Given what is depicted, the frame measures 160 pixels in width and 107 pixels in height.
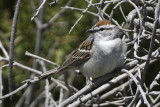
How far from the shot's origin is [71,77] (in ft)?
11.1

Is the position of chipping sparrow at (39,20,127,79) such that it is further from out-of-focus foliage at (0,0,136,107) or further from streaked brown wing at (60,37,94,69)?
out-of-focus foliage at (0,0,136,107)

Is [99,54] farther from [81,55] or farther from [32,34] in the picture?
A: [32,34]

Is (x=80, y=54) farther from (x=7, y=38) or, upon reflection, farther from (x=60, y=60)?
(x=7, y=38)

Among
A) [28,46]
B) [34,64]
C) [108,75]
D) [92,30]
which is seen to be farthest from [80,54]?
[28,46]

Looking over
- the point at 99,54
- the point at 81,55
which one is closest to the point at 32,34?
the point at 81,55

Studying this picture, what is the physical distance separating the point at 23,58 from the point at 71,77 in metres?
Result: 0.74

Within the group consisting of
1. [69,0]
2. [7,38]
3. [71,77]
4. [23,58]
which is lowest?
[71,77]

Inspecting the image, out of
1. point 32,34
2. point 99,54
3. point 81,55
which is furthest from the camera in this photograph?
point 32,34

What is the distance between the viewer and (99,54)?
2623 millimetres

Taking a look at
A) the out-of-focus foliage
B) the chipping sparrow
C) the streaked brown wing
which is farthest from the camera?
the out-of-focus foliage

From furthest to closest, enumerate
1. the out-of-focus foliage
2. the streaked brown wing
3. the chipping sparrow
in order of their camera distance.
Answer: the out-of-focus foliage, the streaked brown wing, the chipping sparrow

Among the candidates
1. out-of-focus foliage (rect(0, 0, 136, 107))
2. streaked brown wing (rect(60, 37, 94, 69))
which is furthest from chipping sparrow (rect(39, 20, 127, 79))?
out-of-focus foliage (rect(0, 0, 136, 107))

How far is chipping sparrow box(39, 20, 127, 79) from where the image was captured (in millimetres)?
2531

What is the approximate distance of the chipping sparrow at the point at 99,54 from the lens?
8.30 ft
